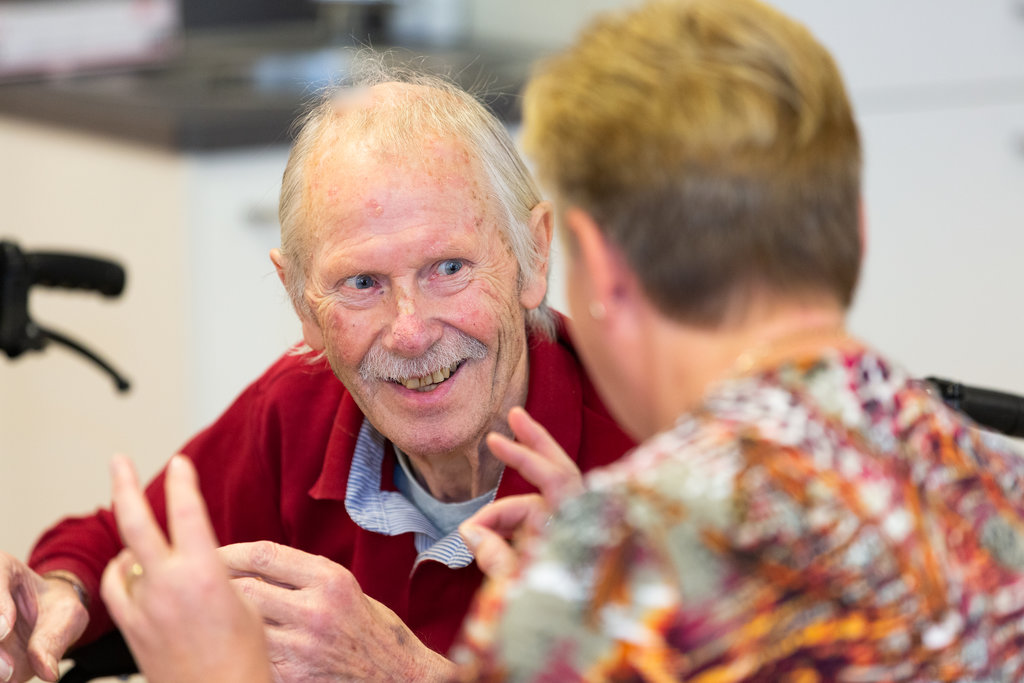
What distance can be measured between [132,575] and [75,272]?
76cm

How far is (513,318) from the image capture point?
1.33 meters

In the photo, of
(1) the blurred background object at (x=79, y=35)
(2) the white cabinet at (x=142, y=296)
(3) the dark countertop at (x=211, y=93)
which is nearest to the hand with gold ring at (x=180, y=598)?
(3) the dark countertop at (x=211, y=93)

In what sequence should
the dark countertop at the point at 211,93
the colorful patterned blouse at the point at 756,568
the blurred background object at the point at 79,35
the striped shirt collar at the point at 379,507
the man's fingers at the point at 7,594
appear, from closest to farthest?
1. the colorful patterned blouse at the point at 756,568
2. the man's fingers at the point at 7,594
3. the striped shirt collar at the point at 379,507
4. the dark countertop at the point at 211,93
5. the blurred background object at the point at 79,35

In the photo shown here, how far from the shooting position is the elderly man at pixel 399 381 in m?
1.25

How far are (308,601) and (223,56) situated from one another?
219 centimetres

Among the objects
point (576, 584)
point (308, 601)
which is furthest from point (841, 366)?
point (308, 601)

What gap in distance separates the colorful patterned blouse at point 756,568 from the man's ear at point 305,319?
65 centimetres

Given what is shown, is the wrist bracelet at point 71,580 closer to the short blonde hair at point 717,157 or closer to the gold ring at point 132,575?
the gold ring at point 132,575

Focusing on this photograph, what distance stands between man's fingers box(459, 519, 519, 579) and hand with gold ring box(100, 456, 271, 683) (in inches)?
7.4

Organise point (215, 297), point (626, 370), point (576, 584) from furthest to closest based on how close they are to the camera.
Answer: point (215, 297)
point (626, 370)
point (576, 584)

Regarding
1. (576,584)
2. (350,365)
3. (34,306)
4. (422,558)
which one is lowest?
(34,306)

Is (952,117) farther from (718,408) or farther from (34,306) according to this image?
(718,408)

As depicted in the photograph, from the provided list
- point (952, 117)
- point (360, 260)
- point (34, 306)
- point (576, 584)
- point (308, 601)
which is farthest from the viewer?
point (952, 117)

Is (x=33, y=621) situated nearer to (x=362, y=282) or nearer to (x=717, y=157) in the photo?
(x=362, y=282)
